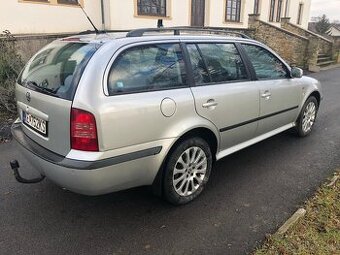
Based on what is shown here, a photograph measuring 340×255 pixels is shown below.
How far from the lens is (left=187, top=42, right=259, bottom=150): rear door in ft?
10.7

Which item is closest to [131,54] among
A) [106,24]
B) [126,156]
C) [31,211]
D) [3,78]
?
[126,156]

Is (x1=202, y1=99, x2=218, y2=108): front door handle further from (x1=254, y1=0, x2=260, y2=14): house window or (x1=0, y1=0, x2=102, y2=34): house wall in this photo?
(x1=254, y1=0, x2=260, y2=14): house window

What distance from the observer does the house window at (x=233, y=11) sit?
18209 mm

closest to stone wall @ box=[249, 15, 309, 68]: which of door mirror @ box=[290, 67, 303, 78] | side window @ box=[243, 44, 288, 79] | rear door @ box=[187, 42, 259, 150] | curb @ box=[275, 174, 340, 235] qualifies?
door mirror @ box=[290, 67, 303, 78]

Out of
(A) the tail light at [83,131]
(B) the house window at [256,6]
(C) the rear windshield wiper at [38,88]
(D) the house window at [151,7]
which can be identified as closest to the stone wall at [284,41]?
(B) the house window at [256,6]

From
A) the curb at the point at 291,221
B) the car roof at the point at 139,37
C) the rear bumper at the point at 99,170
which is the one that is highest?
the car roof at the point at 139,37

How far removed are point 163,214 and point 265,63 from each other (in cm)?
233

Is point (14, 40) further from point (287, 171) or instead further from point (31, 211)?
point (287, 171)

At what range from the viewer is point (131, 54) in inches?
110

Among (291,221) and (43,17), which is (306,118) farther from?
(43,17)

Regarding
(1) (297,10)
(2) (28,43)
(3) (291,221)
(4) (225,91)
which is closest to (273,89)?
(4) (225,91)

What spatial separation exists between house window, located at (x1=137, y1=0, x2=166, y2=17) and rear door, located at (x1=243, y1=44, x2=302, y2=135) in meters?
10.2

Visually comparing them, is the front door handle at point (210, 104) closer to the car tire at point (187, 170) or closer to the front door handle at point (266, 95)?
the car tire at point (187, 170)

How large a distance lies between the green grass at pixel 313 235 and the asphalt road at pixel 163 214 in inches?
6.1
